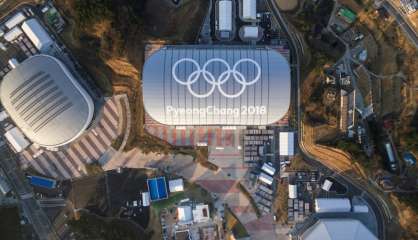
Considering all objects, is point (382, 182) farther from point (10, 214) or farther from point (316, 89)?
point (10, 214)

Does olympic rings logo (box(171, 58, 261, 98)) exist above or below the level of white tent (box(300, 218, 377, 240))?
above

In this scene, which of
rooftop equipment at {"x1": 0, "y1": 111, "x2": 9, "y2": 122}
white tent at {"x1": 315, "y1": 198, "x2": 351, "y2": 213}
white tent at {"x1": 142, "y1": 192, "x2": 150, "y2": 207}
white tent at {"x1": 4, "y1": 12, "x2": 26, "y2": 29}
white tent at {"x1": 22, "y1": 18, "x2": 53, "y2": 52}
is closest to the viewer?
white tent at {"x1": 22, "y1": 18, "x2": 53, "y2": 52}

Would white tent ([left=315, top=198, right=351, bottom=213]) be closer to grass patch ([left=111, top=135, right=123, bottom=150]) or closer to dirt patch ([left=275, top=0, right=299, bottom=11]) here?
dirt patch ([left=275, top=0, right=299, bottom=11])

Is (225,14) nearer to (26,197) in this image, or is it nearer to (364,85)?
(364,85)

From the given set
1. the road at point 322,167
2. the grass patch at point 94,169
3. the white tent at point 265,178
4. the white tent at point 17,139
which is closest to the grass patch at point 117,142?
the grass patch at point 94,169

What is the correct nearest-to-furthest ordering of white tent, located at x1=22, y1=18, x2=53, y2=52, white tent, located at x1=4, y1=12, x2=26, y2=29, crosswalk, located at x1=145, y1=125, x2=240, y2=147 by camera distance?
white tent, located at x1=22, y1=18, x2=53, y2=52, white tent, located at x1=4, y1=12, x2=26, y2=29, crosswalk, located at x1=145, y1=125, x2=240, y2=147

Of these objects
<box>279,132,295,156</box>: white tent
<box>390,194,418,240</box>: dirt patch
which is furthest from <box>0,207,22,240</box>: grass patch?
<box>390,194,418,240</box>: dirt patch
